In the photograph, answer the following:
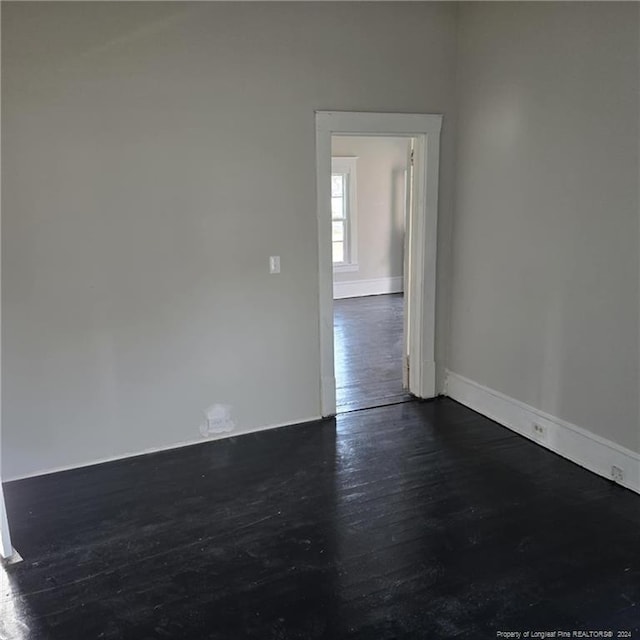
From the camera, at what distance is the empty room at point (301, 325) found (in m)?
2.30

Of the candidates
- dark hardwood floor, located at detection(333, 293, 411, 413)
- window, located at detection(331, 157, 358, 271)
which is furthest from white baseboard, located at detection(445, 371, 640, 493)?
window, located at detection(331, 157, 358, 271)

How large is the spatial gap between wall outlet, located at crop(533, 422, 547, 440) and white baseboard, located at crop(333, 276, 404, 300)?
511 centimetres

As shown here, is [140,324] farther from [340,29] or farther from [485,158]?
[485,158]

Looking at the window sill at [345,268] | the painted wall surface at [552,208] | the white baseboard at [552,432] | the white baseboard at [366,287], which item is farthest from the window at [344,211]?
the white baseboard at [552,432]

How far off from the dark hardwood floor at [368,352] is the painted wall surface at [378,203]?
0.67m

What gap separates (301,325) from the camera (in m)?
3.79

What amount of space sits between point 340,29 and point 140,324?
7.27 ft

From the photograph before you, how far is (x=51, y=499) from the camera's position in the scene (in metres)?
2.98

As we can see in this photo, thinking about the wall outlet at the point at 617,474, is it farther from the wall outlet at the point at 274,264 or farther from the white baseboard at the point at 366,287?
the white baseboard at the point at 366,287

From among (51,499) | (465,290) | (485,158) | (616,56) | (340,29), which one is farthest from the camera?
(465,290)

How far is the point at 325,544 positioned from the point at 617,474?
5.31 feet

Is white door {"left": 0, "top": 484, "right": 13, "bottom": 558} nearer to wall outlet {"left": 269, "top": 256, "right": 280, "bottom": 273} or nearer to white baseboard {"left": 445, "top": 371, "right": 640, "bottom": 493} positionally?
wall outlet {"left": 269, "top": 256, "right": 280, "bottom": 273}

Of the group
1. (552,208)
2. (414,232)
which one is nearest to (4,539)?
(414,232)

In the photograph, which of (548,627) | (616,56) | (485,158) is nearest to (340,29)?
(485,158)
